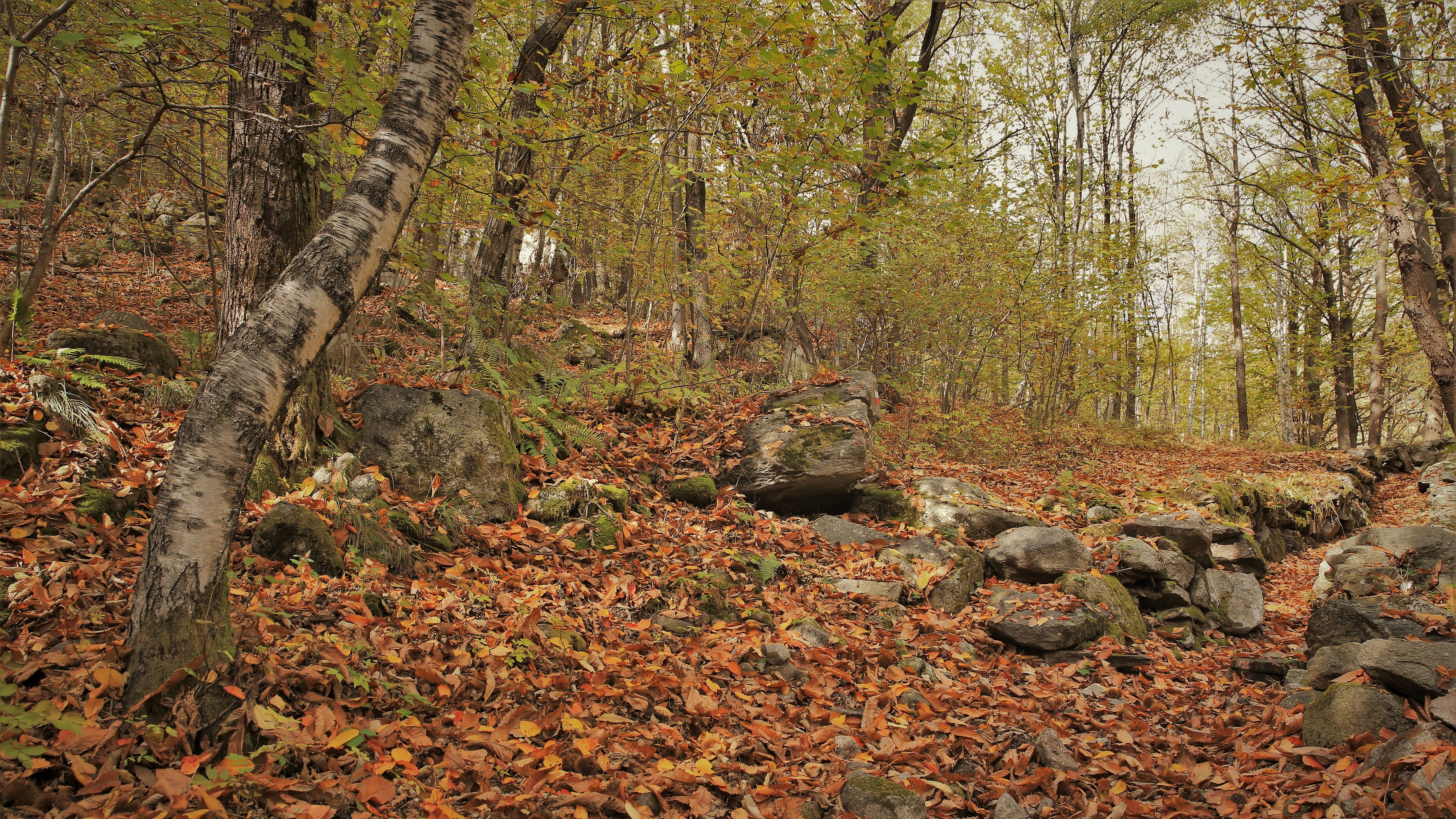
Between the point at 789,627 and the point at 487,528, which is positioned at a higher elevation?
the point at 487,528

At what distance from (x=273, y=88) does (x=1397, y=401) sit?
29.5 meters

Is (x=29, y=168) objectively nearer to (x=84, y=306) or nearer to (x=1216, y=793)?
(x=84, y=306)

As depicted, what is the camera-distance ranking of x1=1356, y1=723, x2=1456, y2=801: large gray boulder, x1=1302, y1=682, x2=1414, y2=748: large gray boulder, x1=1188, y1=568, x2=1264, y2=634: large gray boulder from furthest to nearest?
x1=1188, y1=568, x2=1264, y2=634: large gray boulder → x1=1302, y1=682, x2=1414, y2=748: large gray boulder → x1=1356, y1=723, x2=1456, y2=801: large gray boulder

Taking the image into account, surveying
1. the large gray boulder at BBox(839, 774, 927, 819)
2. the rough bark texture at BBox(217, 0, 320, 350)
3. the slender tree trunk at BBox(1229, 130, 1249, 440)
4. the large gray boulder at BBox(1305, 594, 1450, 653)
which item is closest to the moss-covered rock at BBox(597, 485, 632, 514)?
the rough bark texture at BBox(217, 0, 320, 350)

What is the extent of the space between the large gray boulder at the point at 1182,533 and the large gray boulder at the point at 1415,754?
4.31 metres

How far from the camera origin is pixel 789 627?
16.4 feet

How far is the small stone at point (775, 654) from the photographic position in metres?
4.52

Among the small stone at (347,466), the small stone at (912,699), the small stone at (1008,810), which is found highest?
the small stone at (347,466)

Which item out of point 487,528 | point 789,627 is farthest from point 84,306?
point 789,627

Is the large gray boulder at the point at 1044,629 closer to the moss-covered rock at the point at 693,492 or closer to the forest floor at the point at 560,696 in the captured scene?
the forest floor at the point at 560,696

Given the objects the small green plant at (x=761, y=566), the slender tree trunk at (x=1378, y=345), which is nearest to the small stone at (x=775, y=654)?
the small green plant at (x=761, y=566)

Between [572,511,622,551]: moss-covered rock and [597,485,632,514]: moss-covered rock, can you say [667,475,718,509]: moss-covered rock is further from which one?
[572,511,622,551]: moss-covered rock

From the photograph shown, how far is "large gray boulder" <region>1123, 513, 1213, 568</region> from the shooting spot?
24.8 ft

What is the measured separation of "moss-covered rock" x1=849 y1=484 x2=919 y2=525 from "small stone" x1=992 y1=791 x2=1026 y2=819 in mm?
4269
